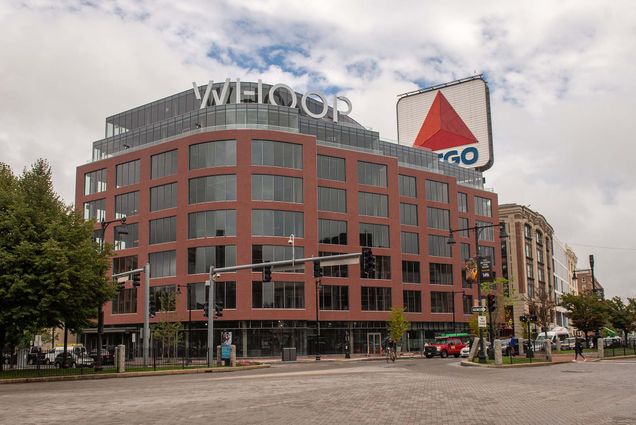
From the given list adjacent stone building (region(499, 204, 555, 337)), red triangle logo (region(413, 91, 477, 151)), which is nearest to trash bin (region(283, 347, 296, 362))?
adjacent stone building (region(499, 204, 555, 337))

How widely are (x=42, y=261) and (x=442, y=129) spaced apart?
84182 mm

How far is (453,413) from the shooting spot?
16.2m

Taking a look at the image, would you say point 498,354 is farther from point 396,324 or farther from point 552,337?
point 552,337

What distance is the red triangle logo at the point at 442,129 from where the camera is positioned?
108m

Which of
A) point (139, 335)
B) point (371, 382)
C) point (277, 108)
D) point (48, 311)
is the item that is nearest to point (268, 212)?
point (277, 108)

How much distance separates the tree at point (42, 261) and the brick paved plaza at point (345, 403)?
36.5ft

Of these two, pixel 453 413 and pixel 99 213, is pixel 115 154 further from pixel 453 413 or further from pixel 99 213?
pixel 453 413

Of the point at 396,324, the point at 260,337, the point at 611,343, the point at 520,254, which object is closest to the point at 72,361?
the point at 260,337

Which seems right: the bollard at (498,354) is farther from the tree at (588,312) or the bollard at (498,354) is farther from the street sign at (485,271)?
the tree at (588,312)

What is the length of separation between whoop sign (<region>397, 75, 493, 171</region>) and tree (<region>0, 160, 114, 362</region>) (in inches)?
2894

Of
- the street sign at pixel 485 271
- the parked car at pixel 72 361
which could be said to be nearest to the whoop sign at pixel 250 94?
the parked car at pixel 72 361

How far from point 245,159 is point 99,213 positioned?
22591mm

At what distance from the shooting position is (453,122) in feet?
357

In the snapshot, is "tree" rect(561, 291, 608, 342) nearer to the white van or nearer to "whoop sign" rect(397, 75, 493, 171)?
the white van
